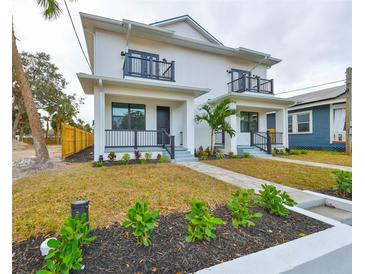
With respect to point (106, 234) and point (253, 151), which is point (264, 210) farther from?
point (253, 151)

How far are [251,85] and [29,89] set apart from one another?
12499 millimetres

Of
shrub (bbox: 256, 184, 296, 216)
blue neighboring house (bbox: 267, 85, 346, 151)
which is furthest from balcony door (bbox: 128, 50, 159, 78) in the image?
blue neighboring house (bbox: 267, 85, 346, 151)

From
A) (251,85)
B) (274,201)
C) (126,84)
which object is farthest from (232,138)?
(274,201)

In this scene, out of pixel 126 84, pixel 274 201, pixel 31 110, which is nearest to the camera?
pixel 274 201

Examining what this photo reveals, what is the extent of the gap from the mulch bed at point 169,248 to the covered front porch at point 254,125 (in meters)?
8.43

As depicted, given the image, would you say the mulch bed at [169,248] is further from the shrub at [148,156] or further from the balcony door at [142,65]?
the balcony door at [142,65]

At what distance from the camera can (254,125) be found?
13.5 meters

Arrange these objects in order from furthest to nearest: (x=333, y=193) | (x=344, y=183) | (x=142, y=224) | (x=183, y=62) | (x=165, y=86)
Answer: (x=183, y=62)
(x=165, y=86)
(x=333, y=193)
(x=344, y=183)
(x=142, y=224)

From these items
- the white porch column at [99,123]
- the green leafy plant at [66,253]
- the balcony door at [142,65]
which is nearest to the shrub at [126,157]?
the white porch column at [99,123]

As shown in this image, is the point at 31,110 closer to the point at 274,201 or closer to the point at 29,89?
the point at 29,89

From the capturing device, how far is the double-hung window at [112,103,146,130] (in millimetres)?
9719

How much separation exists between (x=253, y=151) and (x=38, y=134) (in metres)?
11.1

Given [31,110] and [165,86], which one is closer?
[31,110]

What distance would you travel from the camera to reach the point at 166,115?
1095cm
